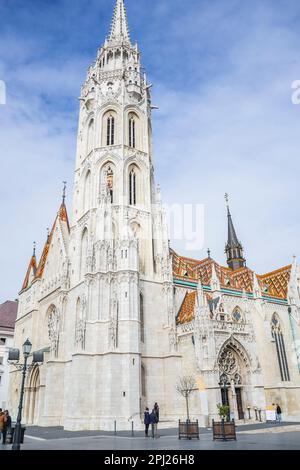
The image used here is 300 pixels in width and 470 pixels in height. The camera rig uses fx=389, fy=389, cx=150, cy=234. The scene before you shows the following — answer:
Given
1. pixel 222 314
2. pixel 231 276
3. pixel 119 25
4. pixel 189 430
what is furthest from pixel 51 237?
pixel 189 430

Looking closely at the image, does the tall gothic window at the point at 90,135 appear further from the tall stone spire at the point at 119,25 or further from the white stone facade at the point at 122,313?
the tall stone spire at the point at 119,25

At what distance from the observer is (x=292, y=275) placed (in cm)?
4206

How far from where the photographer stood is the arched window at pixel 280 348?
34.7 m

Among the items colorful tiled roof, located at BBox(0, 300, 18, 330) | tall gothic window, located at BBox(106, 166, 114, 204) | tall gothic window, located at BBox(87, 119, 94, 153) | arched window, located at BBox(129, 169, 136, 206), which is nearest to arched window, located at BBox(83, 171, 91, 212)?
tall gothic window, located at BBox(106, 166, 114, 204)

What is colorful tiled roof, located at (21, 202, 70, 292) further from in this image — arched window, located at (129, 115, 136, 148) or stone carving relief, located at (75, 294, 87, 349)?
stone carving relief, located at (75, 294, 87, 349)

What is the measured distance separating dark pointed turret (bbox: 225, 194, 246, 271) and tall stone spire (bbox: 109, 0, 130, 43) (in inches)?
1089

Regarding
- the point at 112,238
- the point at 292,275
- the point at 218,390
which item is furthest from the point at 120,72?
the point at 218,390

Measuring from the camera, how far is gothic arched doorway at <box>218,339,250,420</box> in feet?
92.6

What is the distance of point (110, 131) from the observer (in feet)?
121

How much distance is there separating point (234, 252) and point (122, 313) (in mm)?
27555
